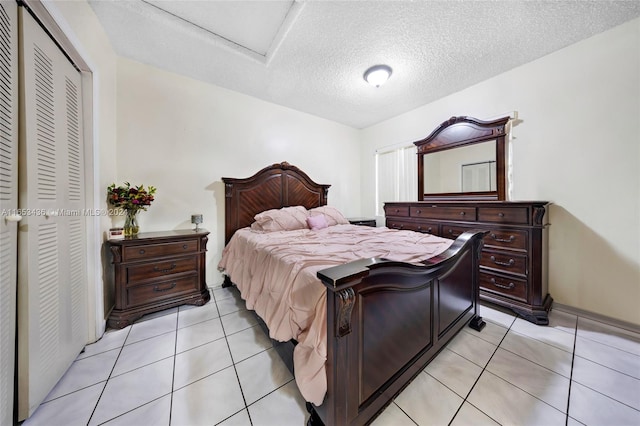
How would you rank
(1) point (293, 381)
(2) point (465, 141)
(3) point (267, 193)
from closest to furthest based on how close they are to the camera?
(1) point (293, 381)
(2) point (465, 141)
(3) point (267, 193)

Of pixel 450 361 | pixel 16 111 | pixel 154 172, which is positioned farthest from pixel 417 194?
pixel 16 111

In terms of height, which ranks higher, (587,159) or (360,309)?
(587,159)

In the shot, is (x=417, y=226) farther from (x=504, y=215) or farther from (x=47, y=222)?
(x=47, y=222)

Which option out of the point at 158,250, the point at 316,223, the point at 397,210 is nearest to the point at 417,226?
the point at 397,210

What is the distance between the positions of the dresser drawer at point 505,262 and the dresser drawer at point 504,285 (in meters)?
0.08

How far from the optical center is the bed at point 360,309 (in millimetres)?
905

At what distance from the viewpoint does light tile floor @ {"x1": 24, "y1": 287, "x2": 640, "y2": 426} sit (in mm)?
1120

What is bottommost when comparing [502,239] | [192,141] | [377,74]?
[502,239]

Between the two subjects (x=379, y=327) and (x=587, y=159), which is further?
(x=587, y=159)

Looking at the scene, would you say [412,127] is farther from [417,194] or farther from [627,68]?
[627,68]

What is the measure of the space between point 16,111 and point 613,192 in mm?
4215

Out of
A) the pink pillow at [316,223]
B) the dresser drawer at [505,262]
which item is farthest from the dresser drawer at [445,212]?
the pink pillow at [316,223]

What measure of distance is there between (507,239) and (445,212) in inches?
25.4

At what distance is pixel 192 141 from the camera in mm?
2668
